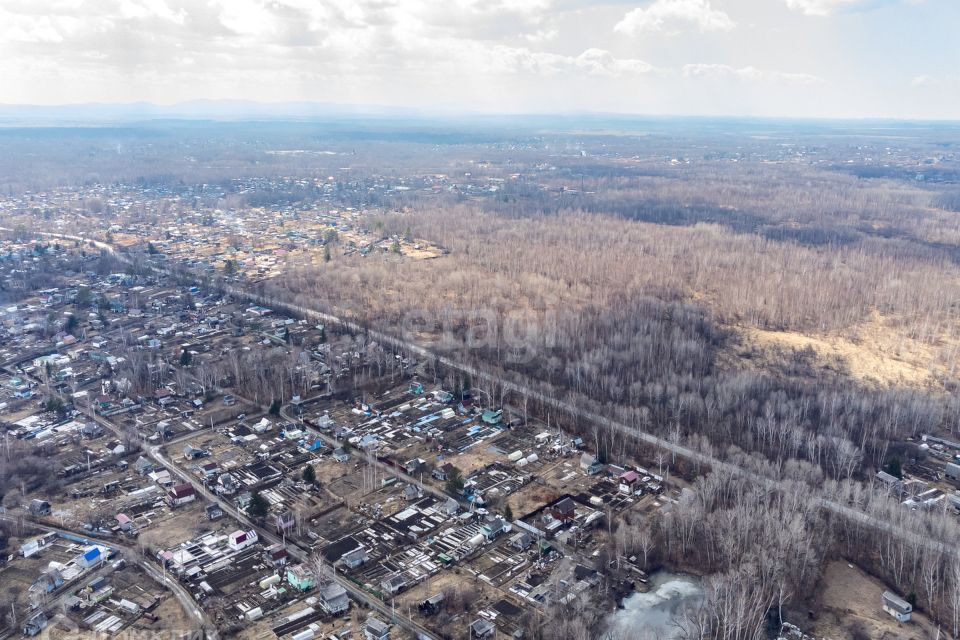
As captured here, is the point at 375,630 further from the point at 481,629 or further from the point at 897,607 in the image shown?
the point at 897,607

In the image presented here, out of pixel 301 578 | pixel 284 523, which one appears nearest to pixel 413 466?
pixel 284 523

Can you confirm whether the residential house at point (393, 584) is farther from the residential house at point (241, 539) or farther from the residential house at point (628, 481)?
the residential house at point (628, 481)

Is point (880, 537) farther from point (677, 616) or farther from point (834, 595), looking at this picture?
point (677, 616)

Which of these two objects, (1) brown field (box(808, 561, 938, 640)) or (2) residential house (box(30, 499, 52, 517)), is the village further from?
(1) brown field (box(808, 561, 938, 640))

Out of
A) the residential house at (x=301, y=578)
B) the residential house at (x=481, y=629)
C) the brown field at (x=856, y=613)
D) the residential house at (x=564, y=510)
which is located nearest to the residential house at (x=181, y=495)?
the residential house at (x=301, y=578)
